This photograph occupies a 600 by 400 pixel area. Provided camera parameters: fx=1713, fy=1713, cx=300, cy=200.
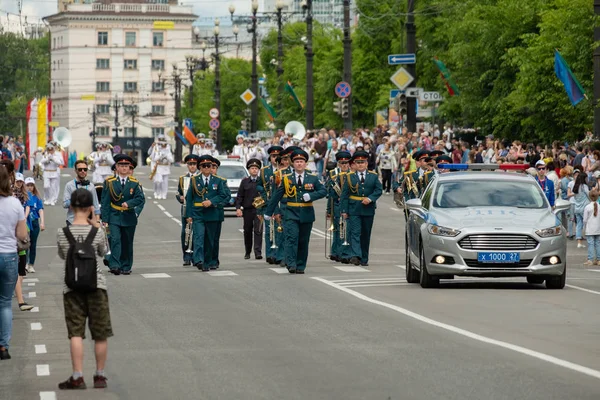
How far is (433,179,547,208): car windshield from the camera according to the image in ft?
72.7

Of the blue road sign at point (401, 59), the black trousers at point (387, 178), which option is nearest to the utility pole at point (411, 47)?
the blue road sign at point (401, 59)

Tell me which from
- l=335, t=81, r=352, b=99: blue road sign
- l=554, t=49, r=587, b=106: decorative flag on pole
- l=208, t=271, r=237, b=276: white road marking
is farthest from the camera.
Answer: l=335, t=81, r=352, b=99: blue road sign

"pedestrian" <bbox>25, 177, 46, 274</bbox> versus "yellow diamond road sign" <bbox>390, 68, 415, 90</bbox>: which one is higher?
"yellow diamond road sign" <bbox>390, 68, 415, 90</bbox>

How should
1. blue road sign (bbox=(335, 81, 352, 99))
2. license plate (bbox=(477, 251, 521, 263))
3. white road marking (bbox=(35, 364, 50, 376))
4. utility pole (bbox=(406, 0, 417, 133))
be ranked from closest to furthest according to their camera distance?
white road marking (bbox=(35, 364, 50, 376)) < license plate (bbox=(477, 251, 521, 263)) < utility pole (bbox=(406, 0, 417, 133)) < blue road sign (bbox=(335, 81, 352, 99))

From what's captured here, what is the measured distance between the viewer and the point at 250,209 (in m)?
30.5

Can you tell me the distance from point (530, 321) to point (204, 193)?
34.8ft

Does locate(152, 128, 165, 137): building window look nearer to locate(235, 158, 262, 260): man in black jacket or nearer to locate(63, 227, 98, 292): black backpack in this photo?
locate(235, 158, 262, 260): man in black jacket

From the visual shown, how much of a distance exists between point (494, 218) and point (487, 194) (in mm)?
1105

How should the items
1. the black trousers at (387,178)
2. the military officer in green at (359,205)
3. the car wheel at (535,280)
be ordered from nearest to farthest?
the car wheel at (535,280)
the military officer in green at (359,205)
the black trousers at (387,178)

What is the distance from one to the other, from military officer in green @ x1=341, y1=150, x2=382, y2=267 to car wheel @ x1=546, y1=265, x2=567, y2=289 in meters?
5.94

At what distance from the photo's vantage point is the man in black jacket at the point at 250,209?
3016 cm

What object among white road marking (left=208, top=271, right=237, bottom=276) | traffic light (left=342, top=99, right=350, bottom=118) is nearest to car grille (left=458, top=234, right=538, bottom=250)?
white road marking (left=208, top=271, right=237, bottom=276)

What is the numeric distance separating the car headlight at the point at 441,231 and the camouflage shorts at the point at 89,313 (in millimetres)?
8630

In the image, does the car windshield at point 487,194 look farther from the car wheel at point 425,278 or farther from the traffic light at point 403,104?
the traffic light at point 403,104
